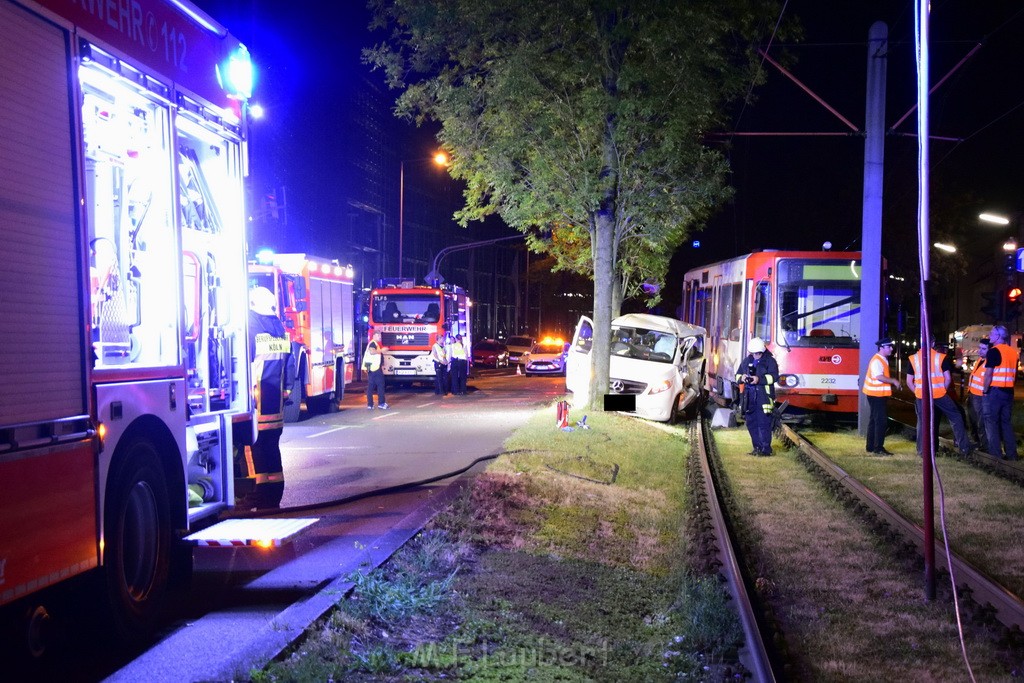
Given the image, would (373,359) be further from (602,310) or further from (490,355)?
(490,355)

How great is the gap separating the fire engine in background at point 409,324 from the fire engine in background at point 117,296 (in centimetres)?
2179

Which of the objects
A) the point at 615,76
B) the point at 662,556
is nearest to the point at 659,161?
the point at 615,76

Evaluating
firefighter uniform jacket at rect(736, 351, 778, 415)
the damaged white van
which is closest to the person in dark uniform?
firefighter uniform jacket at rect(736, 351, 778, 415)

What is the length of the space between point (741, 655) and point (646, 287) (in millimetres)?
33126

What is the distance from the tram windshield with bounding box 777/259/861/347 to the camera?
2069 centimetres

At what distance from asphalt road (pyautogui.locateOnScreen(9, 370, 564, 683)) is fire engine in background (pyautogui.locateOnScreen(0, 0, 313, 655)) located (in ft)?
0.87

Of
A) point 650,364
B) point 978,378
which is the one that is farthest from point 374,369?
point 978,378

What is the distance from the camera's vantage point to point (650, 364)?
22.0 metres

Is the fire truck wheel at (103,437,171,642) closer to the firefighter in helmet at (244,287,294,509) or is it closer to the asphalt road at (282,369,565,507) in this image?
the firefighter in helmet at (244,287,294,509)

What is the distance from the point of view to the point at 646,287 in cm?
3891

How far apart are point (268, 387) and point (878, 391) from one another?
9.74 m

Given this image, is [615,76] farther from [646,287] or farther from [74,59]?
[646,287]

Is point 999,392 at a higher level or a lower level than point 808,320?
lower

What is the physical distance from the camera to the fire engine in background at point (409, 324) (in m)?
30.6
